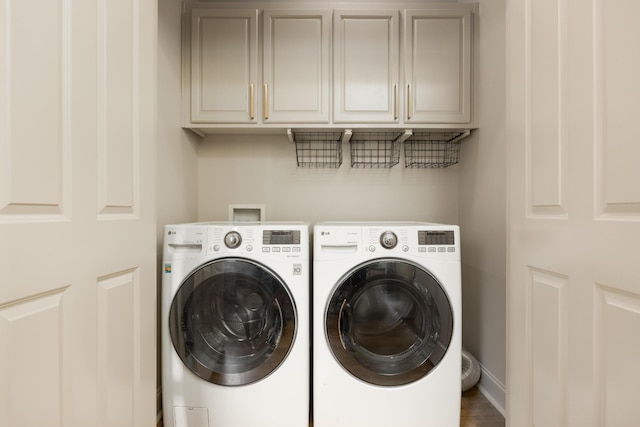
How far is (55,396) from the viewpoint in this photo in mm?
651

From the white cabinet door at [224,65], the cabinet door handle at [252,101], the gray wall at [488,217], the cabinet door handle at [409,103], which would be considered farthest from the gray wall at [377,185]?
the cabinet door handle at [409,103]

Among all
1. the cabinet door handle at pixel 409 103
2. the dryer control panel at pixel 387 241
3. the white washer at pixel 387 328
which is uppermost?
the cabinet door handle at pixel 409 103

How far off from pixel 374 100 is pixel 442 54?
0.48 metres

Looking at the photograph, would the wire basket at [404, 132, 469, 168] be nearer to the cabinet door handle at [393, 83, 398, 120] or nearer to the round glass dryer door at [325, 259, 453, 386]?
the cabinet door handle at [393, 83, 398, 120]

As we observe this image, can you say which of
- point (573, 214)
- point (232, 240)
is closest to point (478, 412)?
point (573, 214)

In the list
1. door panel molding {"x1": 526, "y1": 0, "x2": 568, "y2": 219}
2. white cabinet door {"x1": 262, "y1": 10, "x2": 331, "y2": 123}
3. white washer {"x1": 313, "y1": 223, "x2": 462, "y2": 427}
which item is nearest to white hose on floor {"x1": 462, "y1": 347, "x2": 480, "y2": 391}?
white washer {"x1": 313, "y1": 223, "x2": 462, "y2": 427}

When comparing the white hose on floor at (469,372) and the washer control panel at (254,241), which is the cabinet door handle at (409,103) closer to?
the washer control panel at (254,241)

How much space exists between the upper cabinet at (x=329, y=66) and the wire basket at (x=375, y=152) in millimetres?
290

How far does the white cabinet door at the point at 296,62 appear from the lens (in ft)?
5.72

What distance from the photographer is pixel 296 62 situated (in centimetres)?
175

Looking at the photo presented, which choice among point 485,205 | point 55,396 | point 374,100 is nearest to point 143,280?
point 55,396

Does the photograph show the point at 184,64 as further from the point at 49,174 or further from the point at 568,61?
the point at 568,61

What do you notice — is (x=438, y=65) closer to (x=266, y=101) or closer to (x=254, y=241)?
(x=266, y=101)

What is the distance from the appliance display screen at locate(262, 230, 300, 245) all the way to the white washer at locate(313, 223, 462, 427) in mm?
127
